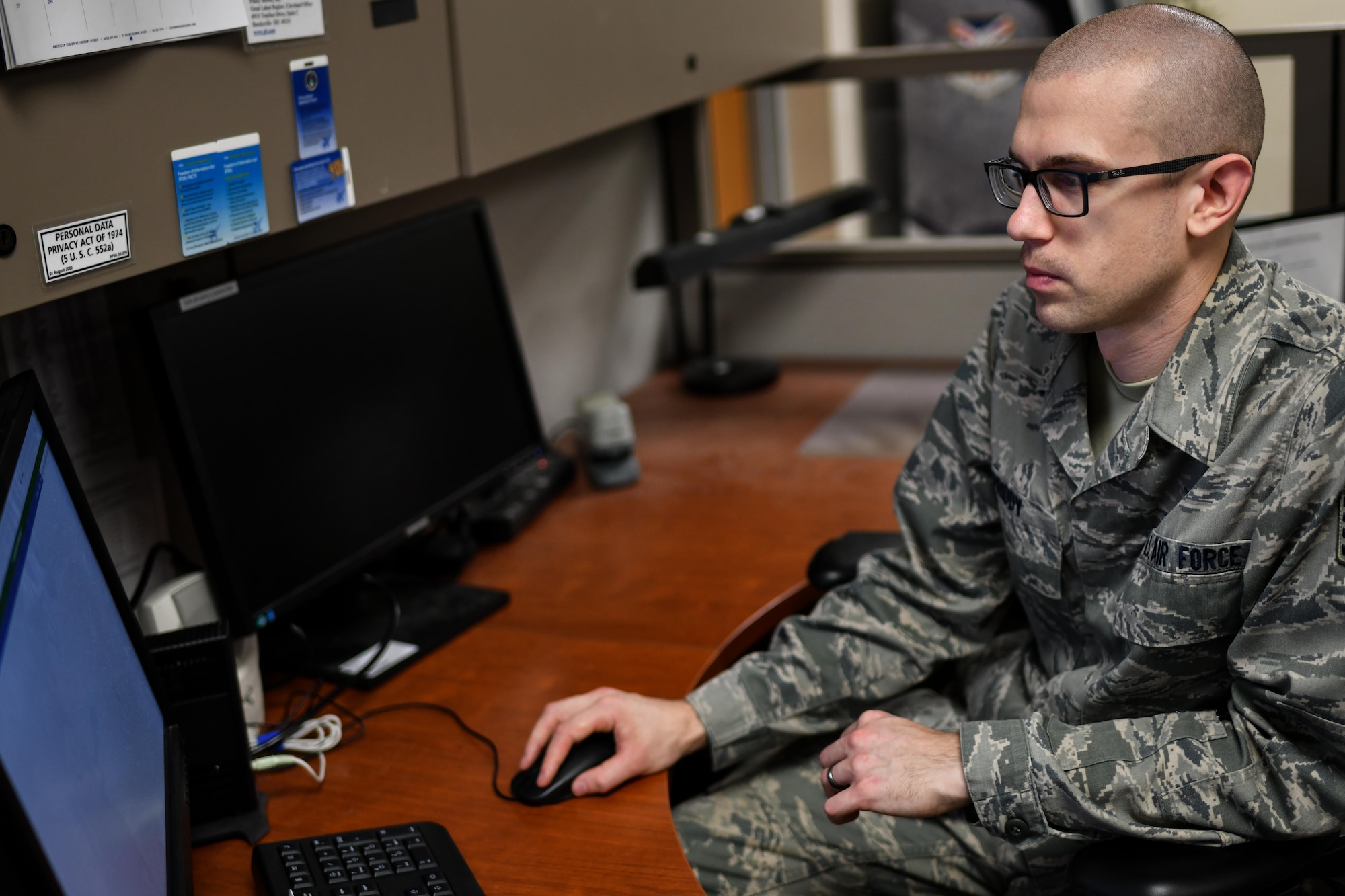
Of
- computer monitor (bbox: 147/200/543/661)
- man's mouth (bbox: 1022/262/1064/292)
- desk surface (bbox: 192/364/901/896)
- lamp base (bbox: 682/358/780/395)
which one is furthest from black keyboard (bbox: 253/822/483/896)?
lamp base (bbox: 682/358/780/395)

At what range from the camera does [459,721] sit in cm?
123

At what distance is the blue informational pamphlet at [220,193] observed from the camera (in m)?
0.95

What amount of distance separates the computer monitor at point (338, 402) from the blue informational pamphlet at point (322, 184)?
0.49 feet

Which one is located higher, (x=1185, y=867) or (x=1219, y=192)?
(x=1219, y=192)

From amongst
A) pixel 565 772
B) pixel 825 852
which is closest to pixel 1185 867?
pixel 825 852

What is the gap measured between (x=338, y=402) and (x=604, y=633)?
1.27ft

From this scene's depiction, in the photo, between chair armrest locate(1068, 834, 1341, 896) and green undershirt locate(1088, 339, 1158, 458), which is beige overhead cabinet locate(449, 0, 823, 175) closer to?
green undershirt locate(1088, 339, 1158, 458)

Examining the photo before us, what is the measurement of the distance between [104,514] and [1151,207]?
1029 mm

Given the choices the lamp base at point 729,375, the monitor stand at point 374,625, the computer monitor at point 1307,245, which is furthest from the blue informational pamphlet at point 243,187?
the computer monitor at point 1307,245

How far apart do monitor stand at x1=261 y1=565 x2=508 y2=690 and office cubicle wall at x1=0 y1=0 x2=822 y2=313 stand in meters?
0.41

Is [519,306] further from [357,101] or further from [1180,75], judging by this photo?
[1180,75]

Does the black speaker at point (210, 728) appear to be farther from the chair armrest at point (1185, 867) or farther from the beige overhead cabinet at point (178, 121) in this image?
the chair armrest at point (1185, 867)

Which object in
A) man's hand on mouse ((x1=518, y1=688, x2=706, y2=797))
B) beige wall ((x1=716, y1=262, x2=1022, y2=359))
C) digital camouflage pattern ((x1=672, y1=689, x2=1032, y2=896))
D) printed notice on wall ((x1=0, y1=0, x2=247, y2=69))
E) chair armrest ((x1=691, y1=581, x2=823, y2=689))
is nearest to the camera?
printed notice on wall ((x1=0, y1=0, x2=247, y2=69))

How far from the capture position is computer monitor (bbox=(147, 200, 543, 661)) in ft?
3.82
